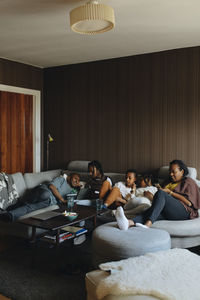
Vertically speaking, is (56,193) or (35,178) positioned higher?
(35,178)

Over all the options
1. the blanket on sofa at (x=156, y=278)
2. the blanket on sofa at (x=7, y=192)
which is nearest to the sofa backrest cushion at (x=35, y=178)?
the blanket on sofa at (x=7, y=192)

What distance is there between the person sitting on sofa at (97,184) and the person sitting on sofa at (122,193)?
0.08 metres

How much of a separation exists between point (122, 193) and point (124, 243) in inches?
66.6

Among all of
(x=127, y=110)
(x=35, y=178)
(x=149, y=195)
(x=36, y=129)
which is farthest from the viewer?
(x=36, y=129)

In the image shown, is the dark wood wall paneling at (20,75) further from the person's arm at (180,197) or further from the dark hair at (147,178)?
the person's arm at (180,197)

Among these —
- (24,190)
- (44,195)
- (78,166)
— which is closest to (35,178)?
(24,190)

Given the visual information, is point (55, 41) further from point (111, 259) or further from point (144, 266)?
point (144, 266)

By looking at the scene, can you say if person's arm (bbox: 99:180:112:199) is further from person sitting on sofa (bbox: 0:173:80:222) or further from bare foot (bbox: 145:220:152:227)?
bare foot (bbox: 145:220:152:227)

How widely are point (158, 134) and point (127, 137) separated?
551 millimetres

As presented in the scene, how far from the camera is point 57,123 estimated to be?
5.94m

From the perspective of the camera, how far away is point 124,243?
2.64m

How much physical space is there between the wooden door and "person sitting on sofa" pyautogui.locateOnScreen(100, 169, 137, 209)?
6.86 feet

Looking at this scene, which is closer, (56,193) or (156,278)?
(156,278)

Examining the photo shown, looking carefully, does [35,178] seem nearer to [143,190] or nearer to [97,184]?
[97,184]
